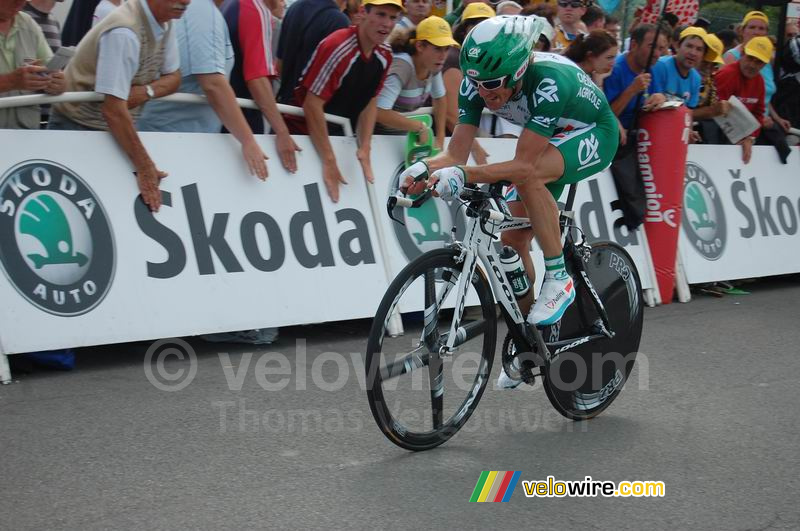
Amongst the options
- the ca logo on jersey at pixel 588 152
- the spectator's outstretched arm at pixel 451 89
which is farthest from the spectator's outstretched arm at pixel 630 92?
the ca logo on jersey at pixel 588 152

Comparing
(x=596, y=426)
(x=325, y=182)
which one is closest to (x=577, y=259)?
(x=596, y=426)

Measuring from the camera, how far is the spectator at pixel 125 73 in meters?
5.84

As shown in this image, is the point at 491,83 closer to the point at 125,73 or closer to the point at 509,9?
the point at 125,73

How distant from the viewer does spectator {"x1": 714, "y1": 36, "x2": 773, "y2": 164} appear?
32.4 feet

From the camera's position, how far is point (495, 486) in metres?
4.16

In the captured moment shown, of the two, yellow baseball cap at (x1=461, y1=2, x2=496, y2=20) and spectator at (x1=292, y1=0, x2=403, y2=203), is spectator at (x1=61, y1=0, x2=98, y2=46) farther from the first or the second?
yellow baseball cap at (x1=461, y1=2, x2=496, y2=20)

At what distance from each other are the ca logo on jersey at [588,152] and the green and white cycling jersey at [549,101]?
9 centimetres

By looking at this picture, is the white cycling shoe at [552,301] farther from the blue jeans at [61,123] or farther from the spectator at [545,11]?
the spectator at [545,11]

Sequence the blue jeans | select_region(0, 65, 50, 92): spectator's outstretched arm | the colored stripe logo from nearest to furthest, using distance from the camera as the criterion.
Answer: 1. the colored stripe logo
2. select_region(0, 65, 50, 92): spectator's outstretched arm
3. the blue jeans

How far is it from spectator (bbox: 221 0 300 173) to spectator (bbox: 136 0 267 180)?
226 millimetres

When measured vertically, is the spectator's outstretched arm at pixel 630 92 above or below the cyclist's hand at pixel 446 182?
below

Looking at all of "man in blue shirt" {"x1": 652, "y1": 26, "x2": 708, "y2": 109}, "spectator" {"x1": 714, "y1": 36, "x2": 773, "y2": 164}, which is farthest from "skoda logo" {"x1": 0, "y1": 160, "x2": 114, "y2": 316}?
"spectator" {"x1": 714, "y1": 36, "x2": 773, "y2": 164}

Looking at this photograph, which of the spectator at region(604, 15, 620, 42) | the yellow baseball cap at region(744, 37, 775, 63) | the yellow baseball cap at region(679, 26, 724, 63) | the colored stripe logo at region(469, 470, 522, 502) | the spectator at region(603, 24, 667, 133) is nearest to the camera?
the colored stripe logo at region(469, 470, 522, 502)

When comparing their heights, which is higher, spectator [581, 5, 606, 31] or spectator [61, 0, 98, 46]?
spectator [61, 0, 98, 46]
